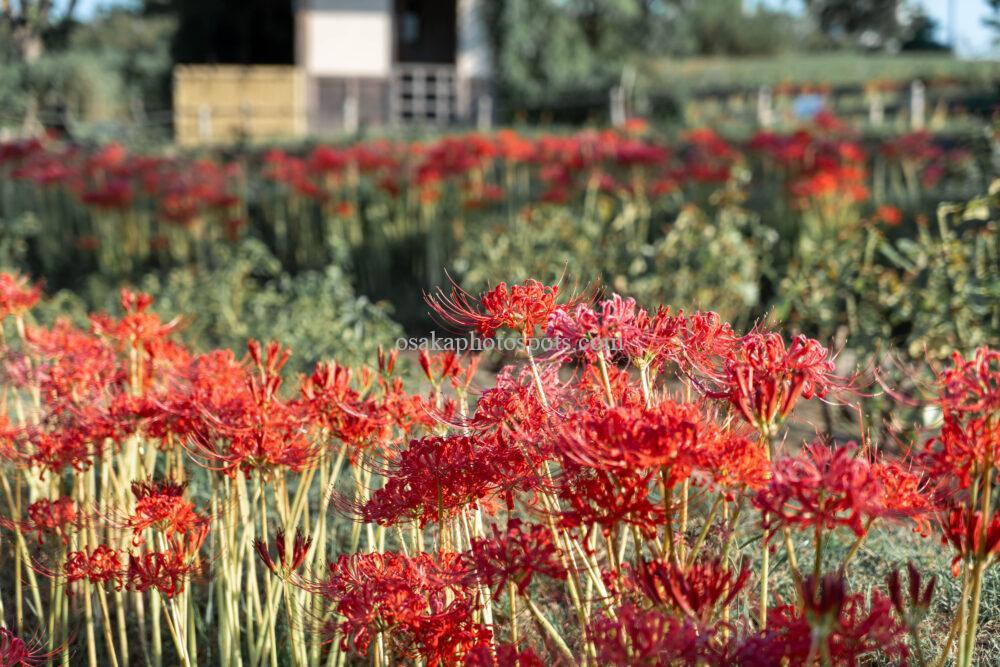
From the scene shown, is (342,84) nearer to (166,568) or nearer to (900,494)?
(166,568)

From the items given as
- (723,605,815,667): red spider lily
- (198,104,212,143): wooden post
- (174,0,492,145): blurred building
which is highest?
(174,0,492,145): blurred building

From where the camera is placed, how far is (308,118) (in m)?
22.8

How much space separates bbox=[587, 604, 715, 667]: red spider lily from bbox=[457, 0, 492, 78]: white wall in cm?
2223

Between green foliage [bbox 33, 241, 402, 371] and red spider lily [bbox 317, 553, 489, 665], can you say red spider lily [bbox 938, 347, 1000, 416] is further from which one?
green foliage [bbox 33, 241, 402, 371]

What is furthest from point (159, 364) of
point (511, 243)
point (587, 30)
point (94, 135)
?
point (587, 30)

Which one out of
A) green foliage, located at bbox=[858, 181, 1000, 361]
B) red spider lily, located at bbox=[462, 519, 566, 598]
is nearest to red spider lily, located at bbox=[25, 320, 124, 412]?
red spider lily, located at bbox=[462, 519, 566, 598]

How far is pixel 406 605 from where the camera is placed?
149cm

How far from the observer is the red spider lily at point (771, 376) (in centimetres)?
134

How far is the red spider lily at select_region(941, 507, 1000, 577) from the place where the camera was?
1.32 metres

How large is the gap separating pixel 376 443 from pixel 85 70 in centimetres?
2675

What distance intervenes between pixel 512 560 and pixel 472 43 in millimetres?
22257

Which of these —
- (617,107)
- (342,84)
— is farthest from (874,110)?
(342,84)

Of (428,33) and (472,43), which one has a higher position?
(428,33)

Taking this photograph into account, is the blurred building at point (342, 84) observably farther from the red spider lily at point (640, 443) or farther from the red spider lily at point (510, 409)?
the red spider lily at point (640, 443)
